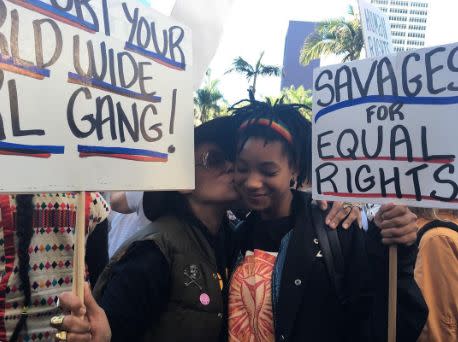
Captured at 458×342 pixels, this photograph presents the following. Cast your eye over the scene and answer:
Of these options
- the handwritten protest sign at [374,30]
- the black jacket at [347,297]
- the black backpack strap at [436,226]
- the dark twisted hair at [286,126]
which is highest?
the handwritten protest sign at [374,30]

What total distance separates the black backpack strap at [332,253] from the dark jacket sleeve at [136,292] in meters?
0.59

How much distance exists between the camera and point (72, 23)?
1368 mm

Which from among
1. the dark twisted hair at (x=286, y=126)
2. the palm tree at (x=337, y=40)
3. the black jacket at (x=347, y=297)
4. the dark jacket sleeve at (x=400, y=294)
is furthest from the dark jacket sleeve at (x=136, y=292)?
the palm tree at (x=337, y=40)

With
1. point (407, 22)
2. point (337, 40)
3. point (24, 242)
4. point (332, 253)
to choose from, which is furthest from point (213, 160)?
point (337, 40)

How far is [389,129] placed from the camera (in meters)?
1.66

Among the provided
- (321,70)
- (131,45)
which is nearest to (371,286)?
(321,70)

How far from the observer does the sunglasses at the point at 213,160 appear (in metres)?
2.05

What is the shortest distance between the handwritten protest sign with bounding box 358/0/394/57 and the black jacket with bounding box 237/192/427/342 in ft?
2.93

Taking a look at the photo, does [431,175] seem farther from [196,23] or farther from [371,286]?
[196,23]

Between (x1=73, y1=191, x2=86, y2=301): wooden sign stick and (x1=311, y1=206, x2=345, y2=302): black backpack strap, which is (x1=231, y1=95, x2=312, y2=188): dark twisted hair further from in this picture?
(x1=73, y1=191, x2=86, y2=301): wooden sign stick

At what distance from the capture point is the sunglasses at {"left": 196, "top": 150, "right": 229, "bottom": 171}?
2.05m

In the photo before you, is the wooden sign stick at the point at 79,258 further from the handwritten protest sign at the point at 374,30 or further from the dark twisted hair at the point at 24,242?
the handwritten protest sign at the point at 374,30

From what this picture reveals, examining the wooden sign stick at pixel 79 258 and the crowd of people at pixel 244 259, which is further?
the crowd of people at pixel 244 259

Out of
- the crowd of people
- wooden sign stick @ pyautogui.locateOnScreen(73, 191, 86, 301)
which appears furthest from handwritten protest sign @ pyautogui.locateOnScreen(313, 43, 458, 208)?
wooden sign stick @ pyautogui.locateOnScreen(73, 191, 86, 301)
